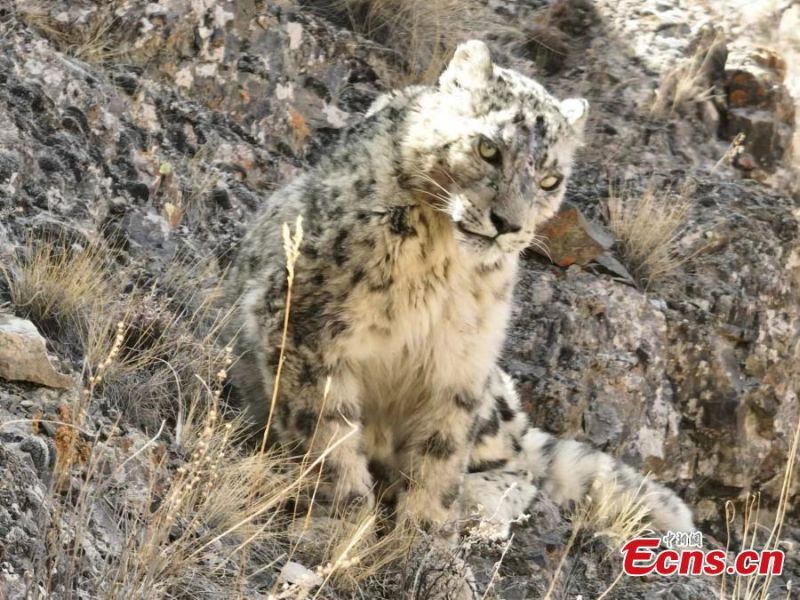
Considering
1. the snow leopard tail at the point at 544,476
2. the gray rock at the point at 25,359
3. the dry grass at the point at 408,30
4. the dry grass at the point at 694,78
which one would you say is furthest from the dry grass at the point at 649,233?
the gray rock at the point at 25,359

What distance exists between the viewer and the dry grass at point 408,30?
879 cm

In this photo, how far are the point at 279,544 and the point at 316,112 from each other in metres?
4.24

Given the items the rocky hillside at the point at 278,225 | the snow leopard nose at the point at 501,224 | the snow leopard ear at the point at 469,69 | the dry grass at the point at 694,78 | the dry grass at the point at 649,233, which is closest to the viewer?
the rocky hillside at the point at 278,225

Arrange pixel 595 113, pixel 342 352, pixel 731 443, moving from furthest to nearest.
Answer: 1. pixel 595 113
2. pixel 731 443
3. pixel 342 352

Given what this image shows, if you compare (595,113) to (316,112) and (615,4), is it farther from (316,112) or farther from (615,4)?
(316,112)

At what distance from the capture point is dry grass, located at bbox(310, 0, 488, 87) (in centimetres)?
879

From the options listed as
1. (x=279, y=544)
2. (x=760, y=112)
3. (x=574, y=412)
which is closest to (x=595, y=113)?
(x=760, y=112)

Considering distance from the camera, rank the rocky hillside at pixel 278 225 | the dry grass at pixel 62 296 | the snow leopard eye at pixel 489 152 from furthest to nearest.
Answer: the dry grass at pixel 62 296 → the snow leopard eye at pixel 489 152 → the rocky hillside at pixel 278 225

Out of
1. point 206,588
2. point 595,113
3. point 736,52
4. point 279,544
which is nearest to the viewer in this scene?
point 206,588

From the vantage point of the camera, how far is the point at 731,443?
769cm

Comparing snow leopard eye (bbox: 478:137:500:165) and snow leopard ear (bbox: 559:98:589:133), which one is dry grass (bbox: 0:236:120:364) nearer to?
snow leopard eye (bbox: 478:137:500:165)

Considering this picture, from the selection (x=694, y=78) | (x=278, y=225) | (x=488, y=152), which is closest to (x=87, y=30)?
(x=278, y=225)

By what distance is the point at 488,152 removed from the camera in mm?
4617

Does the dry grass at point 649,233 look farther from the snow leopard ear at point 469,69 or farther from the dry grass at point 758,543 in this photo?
the snow leopard ear at point 469,69
